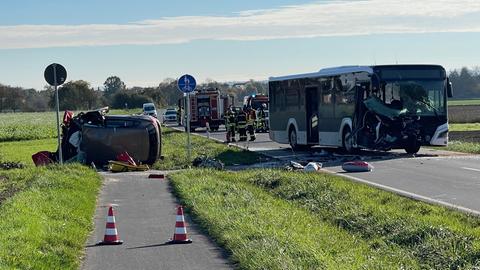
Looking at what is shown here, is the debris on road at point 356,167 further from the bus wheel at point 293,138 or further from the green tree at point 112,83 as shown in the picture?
the green tree at point 112,83

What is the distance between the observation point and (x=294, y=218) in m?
13.8

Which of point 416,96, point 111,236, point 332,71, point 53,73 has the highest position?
point 53,73

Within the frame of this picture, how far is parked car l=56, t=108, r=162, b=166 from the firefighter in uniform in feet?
49.5

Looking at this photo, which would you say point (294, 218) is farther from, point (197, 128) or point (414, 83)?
point (197, 128)

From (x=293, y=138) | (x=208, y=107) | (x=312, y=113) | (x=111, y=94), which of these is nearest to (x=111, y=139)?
(x=312, y=113)

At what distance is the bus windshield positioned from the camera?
2930cm

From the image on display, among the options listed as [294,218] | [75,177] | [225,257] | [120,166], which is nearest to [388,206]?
[294,218]

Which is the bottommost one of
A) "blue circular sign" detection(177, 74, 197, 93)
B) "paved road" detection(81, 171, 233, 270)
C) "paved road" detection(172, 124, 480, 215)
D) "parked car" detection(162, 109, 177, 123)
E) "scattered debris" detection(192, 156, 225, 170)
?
"parked car" detection(162, 109, 177, 123)

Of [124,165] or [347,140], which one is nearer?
[124,165]

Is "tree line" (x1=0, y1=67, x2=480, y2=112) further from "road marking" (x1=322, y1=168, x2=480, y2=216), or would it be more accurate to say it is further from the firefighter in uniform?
"road marking" (x1=322, y1=168, x2=480, y2=216)

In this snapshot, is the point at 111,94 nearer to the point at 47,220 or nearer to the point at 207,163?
the point at 207,163

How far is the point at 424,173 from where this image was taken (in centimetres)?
2327

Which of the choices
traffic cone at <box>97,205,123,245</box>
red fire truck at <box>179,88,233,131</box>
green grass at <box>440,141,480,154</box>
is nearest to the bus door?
green grass at <box>440,141,480,154</box>

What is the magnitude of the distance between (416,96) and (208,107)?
3382 cm
